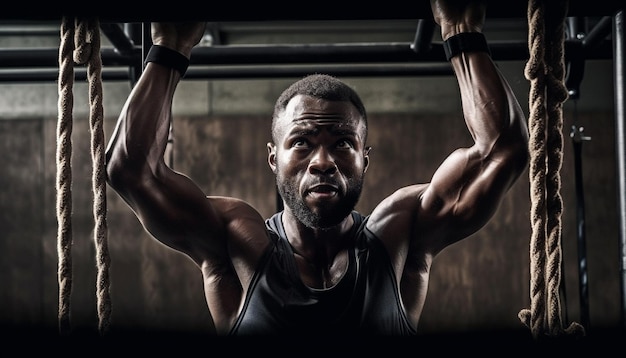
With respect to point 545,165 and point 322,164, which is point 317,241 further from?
point 545,165

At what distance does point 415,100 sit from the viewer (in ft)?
20.9

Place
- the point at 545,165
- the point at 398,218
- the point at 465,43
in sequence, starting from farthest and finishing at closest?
the point at 398,218
the point at 465,43
the point at 545,165

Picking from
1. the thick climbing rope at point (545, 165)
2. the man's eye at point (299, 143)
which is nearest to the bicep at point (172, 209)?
the man's eye at point (299, 143)

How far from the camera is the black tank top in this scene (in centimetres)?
177

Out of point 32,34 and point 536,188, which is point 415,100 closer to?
point 32,34

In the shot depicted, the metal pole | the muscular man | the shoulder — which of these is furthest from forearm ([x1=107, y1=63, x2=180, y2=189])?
the metal pole

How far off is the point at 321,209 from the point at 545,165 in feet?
2.84

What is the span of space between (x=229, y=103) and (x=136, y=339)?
18.9 ft

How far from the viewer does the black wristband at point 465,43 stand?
1416 millimetres

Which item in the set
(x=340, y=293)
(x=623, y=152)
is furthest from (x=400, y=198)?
(x=623, y=152)

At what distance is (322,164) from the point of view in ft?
5.78

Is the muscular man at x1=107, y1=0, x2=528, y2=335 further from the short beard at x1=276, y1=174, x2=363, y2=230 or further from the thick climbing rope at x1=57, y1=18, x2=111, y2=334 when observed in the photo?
the thick climbing rope at x1=57, y1=18, x2=111, y2=334

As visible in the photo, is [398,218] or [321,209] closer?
[321,209]

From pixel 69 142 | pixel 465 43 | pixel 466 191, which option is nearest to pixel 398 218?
pixel 466 191
